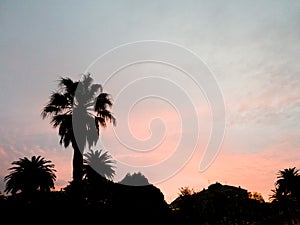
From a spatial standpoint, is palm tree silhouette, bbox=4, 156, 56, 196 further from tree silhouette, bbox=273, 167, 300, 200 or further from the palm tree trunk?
tree silhouette, bbox=273, 167, 300, 200

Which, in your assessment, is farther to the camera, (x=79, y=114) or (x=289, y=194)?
(x=289, y=194)

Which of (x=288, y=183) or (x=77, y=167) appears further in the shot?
(x=288, y=183)

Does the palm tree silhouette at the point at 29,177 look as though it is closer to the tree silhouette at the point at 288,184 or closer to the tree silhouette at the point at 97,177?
the tree silhouette at the point at 97,177

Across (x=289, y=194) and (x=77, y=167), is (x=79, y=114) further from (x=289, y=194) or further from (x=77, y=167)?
(x=289, y=194)

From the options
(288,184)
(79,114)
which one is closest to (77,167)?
(79,114)

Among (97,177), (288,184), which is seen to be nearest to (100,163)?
(97,177)

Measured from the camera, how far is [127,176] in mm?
24047

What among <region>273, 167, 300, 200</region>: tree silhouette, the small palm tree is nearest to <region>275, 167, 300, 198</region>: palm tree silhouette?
<region>273, 167, 300, 200</region>: tree silhouette

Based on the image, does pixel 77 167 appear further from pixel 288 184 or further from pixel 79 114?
pixel 288 184

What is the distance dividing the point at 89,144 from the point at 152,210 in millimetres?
10310

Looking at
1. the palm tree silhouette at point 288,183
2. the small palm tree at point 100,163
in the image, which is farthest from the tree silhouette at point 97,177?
the palm tree silhouette at point 288,183

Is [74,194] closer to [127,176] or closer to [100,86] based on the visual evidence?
[127,176]

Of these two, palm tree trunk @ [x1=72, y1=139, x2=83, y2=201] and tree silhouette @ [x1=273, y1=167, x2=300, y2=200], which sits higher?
tree silhouette @ [x1=273, y1=167, x2=300, y2=200]

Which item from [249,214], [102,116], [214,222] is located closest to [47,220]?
[102,116]
